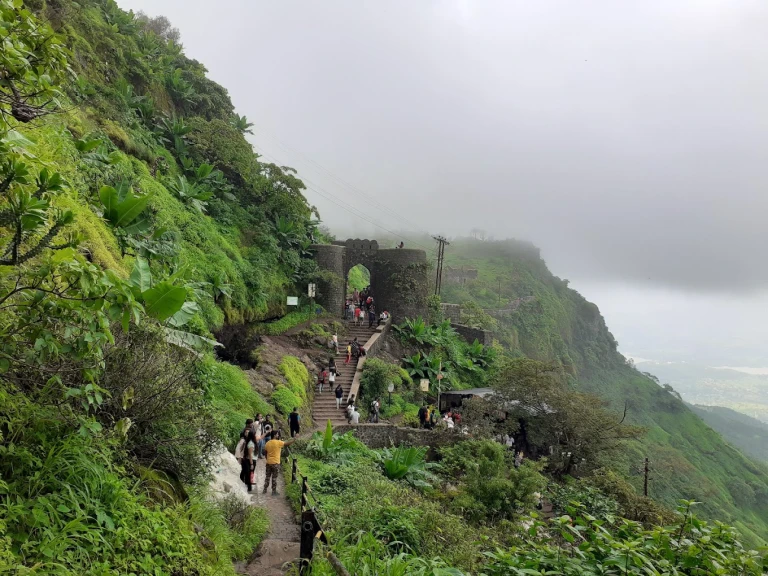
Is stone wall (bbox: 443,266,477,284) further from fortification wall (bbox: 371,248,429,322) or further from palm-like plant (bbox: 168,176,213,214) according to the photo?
palm-like plant (bbox: 168,176,213,214)

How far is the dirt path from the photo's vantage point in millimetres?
5238

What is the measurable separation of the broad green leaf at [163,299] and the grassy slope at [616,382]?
18.7 metres

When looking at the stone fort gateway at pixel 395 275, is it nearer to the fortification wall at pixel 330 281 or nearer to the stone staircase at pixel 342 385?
the fortification wall at pixel 330 281

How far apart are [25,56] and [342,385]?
54.5 ft

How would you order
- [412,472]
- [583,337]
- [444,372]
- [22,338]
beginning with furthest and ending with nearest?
[583,337], [444,372], [412,472], [22,338]

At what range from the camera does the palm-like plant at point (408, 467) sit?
38.0ft

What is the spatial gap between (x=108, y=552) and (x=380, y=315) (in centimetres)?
2292

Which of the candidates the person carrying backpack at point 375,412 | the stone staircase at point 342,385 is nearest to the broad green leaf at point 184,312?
the stone staircase at point 342,385

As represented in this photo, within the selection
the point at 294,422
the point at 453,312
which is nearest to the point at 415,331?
the point at 453,312

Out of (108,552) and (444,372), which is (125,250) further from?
(444,372)

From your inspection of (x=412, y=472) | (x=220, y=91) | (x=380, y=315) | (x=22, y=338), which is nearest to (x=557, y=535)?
(x=412, y=472)

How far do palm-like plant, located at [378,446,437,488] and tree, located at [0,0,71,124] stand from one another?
34.3ft

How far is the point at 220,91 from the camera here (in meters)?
25.7

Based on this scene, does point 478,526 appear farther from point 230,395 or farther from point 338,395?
point 338,395
